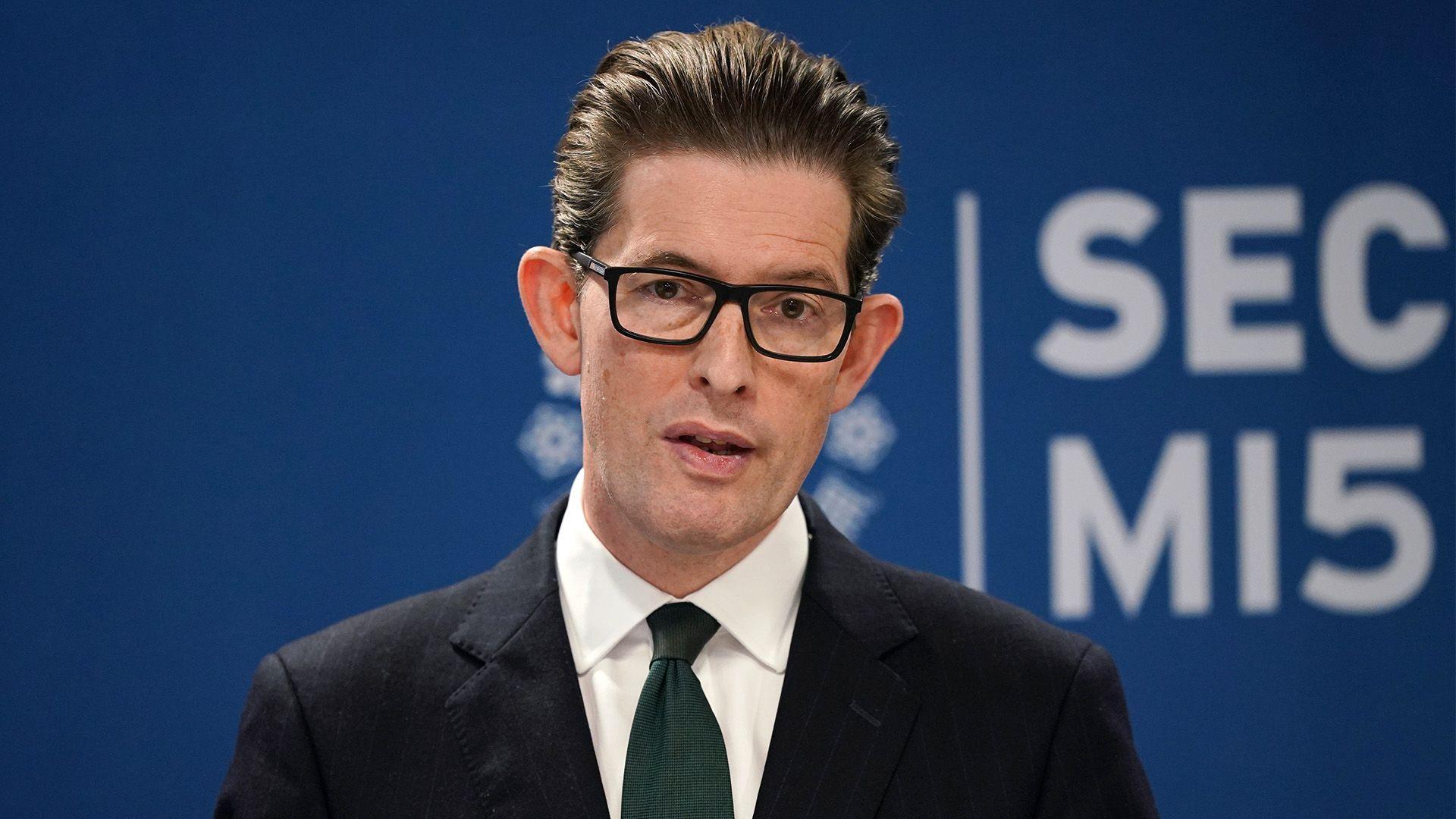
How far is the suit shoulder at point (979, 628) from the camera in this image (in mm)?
1592

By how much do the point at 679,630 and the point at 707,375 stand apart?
301mm

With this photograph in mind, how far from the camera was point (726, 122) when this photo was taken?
147 cm

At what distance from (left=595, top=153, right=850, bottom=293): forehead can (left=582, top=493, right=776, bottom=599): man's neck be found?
0.30 m

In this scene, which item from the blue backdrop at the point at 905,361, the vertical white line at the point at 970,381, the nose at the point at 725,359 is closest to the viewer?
the nose at the point at 725,359

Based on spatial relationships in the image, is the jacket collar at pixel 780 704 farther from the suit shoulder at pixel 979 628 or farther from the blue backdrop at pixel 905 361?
the blue backdrop at pixel 905 361

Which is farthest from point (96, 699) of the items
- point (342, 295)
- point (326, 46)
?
point (326, 46)

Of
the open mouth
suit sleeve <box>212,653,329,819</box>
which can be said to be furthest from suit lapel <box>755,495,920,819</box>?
suit sleeve <box>212,653,329,819</box>

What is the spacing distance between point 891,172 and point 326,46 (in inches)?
54.8

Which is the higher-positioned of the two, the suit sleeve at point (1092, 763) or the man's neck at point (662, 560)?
the man's neck at point (662, 560)

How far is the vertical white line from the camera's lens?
267 cm

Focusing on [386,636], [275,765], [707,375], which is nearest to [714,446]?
[707,375]

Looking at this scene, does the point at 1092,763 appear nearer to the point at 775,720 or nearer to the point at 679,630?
the point at 775,720

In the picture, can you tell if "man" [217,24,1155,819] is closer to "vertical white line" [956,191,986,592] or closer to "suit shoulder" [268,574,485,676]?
"suit shoulder" [268,574,485,676]

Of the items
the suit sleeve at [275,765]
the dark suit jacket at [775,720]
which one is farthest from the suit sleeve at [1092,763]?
the suit sleeve at [275,765]
